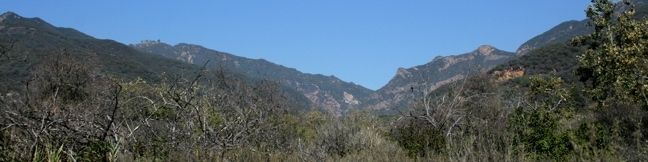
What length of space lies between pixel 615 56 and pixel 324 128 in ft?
39.1

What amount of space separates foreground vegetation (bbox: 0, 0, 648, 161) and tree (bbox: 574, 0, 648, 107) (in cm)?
5

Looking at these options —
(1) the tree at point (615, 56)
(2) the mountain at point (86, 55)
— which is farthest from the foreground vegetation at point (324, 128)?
(2) the mountain at point (86, 55)

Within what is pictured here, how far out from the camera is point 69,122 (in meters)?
7.25

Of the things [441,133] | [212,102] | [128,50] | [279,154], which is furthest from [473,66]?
[128,50]

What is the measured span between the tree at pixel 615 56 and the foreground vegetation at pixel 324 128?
1.9 inches

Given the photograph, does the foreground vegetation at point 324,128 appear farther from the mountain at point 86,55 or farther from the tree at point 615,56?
the mountain at point 86,55

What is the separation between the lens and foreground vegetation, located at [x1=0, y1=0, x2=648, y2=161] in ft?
23.0

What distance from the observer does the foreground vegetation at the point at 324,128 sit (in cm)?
702

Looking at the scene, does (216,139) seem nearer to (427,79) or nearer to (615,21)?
(427,79)

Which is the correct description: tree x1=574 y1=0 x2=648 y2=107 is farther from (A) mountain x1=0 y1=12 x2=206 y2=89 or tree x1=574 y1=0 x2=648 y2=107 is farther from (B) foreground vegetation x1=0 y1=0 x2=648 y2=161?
(A) mountain x1=0 y1=12 x2=206 y2=89

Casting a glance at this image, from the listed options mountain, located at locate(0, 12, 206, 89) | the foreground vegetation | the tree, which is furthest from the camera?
mountain, located at locate(0, 12, 206, 89)

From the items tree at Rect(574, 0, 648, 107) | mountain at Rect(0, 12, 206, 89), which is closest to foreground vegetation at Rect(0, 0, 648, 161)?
tree at Rect(574, 0, 648, 107)

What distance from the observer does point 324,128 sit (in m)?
13.5

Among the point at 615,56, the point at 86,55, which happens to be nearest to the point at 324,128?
the point at 615,56
